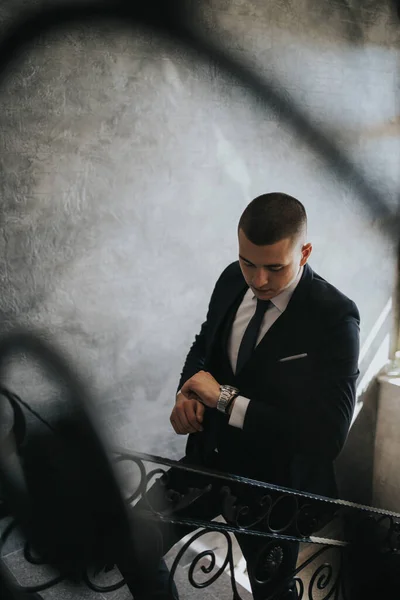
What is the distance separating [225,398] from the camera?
7.22ft

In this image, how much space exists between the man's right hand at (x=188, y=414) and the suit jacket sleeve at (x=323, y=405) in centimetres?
21

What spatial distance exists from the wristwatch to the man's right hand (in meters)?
0.13

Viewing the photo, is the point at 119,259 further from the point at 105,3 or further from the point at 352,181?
the point at 352,181

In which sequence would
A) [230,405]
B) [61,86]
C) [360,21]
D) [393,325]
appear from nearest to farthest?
[230,405] → [61,86] → [360,21] → [393,325]

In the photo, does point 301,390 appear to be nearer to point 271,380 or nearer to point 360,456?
point 271,380

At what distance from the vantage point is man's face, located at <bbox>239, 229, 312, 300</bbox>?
2.13 meters

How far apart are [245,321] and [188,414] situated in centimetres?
45

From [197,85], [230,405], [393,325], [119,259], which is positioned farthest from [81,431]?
[393,325]

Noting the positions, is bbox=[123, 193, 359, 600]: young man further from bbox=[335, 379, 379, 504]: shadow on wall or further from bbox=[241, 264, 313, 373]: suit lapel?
bbox=[335, 379, 379, 504]: shadow on wall

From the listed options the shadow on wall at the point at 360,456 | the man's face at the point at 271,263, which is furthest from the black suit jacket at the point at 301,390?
the shadow on wall at the point at 360,456

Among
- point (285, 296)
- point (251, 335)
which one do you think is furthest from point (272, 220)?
point (251, 335)

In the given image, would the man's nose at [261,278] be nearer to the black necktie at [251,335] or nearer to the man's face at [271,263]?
the man's face at [271,263]

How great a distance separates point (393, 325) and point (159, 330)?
268 centimetres

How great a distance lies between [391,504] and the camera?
553 cm
